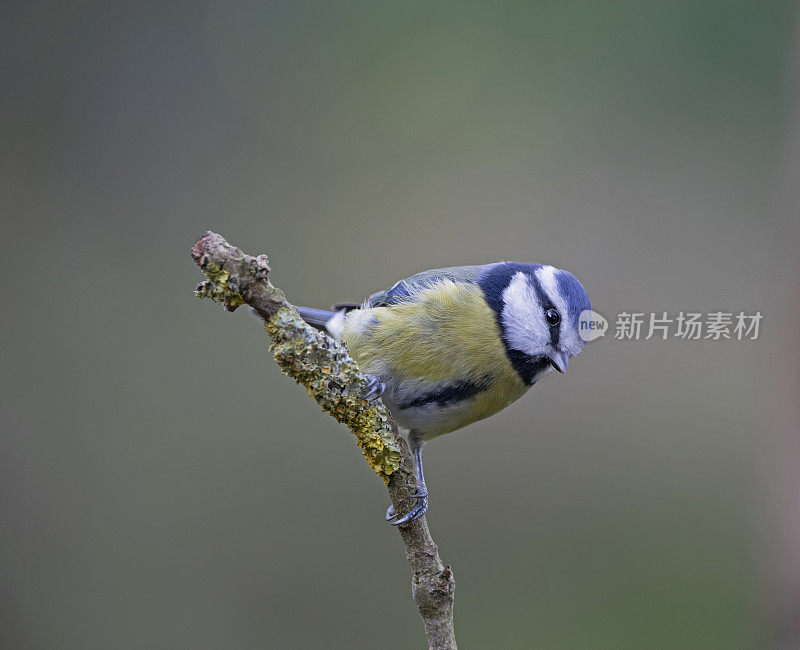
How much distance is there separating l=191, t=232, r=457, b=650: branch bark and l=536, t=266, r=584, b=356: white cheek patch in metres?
0.53

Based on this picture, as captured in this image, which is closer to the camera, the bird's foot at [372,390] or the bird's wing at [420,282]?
the bird's foot at [372,390]

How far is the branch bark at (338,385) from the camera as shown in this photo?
98 cm

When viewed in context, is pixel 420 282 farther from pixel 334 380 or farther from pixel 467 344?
pixel 334 380

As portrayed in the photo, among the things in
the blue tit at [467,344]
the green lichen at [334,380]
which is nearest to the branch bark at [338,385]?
the green lichen at [334,380]

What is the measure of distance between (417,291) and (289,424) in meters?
1.24

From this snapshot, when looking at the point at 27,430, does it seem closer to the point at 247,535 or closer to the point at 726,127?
the point at 247,535

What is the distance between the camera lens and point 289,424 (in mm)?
2756

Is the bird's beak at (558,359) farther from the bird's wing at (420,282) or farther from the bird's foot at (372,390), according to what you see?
the bird's foot at (372,390)

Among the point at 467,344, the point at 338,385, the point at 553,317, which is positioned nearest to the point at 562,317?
the point at 553,317

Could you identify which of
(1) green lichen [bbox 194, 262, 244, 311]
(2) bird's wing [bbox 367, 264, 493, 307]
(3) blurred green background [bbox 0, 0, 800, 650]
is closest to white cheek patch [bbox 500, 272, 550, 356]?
(2) bird's wing [bbox 367, 264, 493, 307]

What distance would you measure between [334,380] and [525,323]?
61 centimetres

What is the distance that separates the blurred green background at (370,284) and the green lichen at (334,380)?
1505 mm

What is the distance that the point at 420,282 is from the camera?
171 cm

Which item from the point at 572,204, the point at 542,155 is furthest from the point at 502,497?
the point at 542,155
